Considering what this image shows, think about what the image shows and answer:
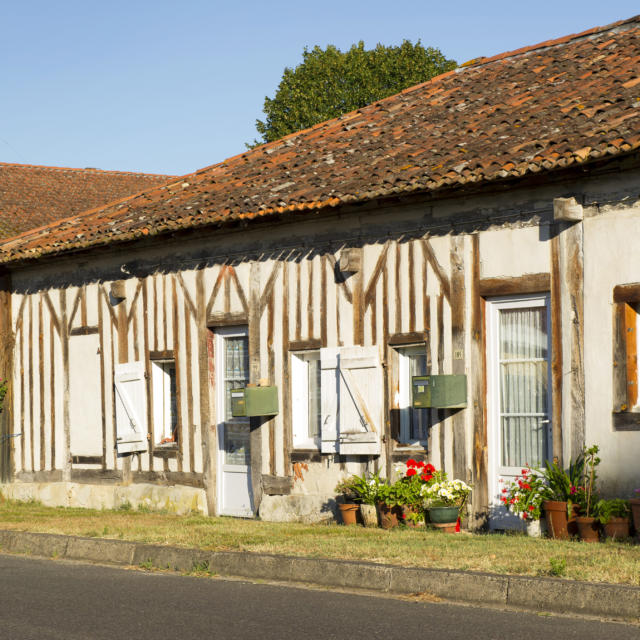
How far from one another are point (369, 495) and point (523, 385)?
6.73ft

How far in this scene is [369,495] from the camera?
11.9 metres

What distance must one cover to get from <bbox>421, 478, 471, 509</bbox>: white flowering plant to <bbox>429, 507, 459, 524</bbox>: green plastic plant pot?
46 mm

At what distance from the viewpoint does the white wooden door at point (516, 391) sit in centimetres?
1090

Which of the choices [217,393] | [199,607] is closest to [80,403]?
[217,393]

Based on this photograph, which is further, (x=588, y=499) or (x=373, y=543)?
(x=588, y=499)

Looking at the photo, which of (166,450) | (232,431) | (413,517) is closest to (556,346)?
(413,517)

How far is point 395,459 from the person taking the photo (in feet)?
39.5

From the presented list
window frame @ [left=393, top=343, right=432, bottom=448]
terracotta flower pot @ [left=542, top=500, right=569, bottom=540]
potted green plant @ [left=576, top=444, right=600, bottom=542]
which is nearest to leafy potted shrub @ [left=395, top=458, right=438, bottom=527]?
window frame @ [left=393, top=343, right=432, bottom=448]

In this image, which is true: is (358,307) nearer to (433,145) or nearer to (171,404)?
(433,145)

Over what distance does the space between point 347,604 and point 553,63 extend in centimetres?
869

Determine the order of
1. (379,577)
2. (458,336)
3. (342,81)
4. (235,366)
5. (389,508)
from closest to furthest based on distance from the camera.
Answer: (379,577)
(458,336)
(389,508)
(235,366)
(342,81)

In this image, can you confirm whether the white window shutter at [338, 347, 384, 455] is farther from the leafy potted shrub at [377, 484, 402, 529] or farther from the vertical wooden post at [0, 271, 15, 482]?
the vertical wooden post at [0, 271, 15, 482]

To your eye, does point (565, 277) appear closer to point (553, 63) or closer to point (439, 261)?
point (439, 261)

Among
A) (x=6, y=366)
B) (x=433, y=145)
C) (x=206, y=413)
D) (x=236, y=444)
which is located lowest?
(x=236, y=444)
